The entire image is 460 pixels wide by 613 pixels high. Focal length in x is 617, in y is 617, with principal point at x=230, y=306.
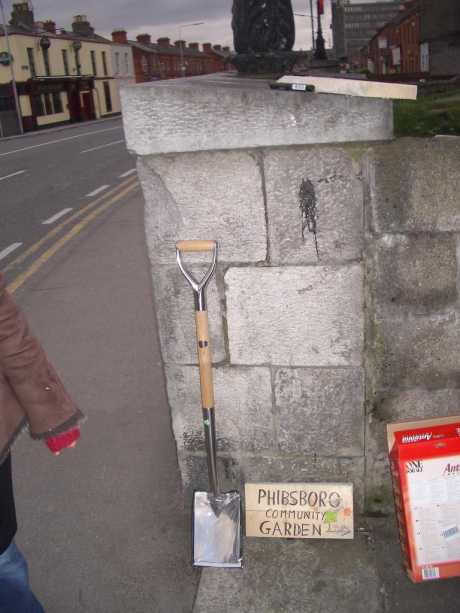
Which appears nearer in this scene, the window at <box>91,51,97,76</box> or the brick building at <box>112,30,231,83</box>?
the window at <box>91,51,97,76</box>

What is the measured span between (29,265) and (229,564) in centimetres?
599

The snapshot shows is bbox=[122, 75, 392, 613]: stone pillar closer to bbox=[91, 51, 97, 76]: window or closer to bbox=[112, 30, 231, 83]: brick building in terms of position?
bbox=[91, 51, 97, 76]: window

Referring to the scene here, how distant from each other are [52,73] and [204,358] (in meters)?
49.1

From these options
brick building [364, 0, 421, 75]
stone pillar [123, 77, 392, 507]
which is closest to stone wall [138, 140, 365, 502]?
stone pillar [123, 77, 392, 507]

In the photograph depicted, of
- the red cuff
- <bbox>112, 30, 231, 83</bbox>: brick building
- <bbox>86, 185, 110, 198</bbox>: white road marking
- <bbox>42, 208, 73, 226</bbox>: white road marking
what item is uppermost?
<bbox>112, 30, 231, 83</bbox>: brick building

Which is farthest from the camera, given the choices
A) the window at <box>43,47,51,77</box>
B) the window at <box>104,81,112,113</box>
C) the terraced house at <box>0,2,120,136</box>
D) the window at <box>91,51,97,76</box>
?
the window at <box>104,81,112,113</box>

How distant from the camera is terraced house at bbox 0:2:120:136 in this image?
41.2m

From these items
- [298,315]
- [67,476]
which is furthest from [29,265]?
[298,315]

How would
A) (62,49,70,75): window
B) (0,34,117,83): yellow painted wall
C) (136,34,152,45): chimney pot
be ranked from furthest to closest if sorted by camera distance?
1. (136,34,152,45): chimney pot
2. (62,49,70,75): window
3. (0,34,117,83): yellow painted wall

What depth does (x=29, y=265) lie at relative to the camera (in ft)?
26.1

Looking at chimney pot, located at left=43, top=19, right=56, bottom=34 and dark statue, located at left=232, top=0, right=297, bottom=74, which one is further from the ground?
chimney pot, located at left=43, top=19, right=56, bottom=34

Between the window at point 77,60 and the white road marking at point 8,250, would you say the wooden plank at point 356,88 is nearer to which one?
the white road marking at point 8,250

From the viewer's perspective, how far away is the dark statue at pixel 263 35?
10.3ft

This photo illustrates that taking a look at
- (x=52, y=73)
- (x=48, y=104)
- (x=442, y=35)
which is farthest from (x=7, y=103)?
(x=442, y=35)
